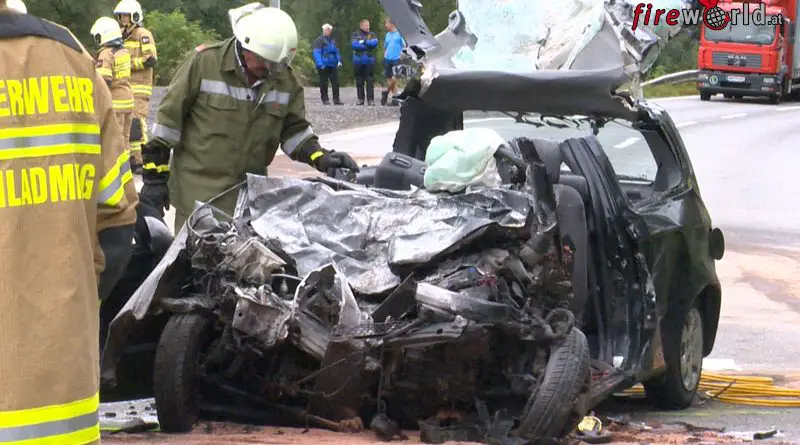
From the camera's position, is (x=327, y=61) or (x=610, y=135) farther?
(x=327, y=61)

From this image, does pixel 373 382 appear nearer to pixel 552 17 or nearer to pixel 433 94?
pixel 433 94

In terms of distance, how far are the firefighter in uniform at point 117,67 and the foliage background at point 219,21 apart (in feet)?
45.5

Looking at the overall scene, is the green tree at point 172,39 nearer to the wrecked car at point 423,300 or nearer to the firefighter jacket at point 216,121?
the firefighter jacket at point 216,121

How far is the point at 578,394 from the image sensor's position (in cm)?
577

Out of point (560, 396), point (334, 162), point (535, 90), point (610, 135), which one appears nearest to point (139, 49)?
point (334, 162)

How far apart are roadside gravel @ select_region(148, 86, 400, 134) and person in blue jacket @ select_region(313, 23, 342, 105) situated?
341mm

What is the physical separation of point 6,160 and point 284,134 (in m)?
4.73

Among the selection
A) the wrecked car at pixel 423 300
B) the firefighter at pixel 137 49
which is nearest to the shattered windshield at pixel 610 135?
the wrecked car at pixel 423 300

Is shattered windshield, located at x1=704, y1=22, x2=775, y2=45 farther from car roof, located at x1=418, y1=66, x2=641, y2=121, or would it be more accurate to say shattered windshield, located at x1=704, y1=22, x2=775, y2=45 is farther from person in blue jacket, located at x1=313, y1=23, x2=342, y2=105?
car roof, located at x1=418, y1=66, x2=641, y2=121

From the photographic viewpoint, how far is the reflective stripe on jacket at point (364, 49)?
3064 centimetres

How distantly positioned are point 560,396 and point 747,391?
8.99 ft

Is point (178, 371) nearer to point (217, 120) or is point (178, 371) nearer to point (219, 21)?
point (217, 120)

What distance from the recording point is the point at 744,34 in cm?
3950

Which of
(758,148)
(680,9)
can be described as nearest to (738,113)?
(758,148)
